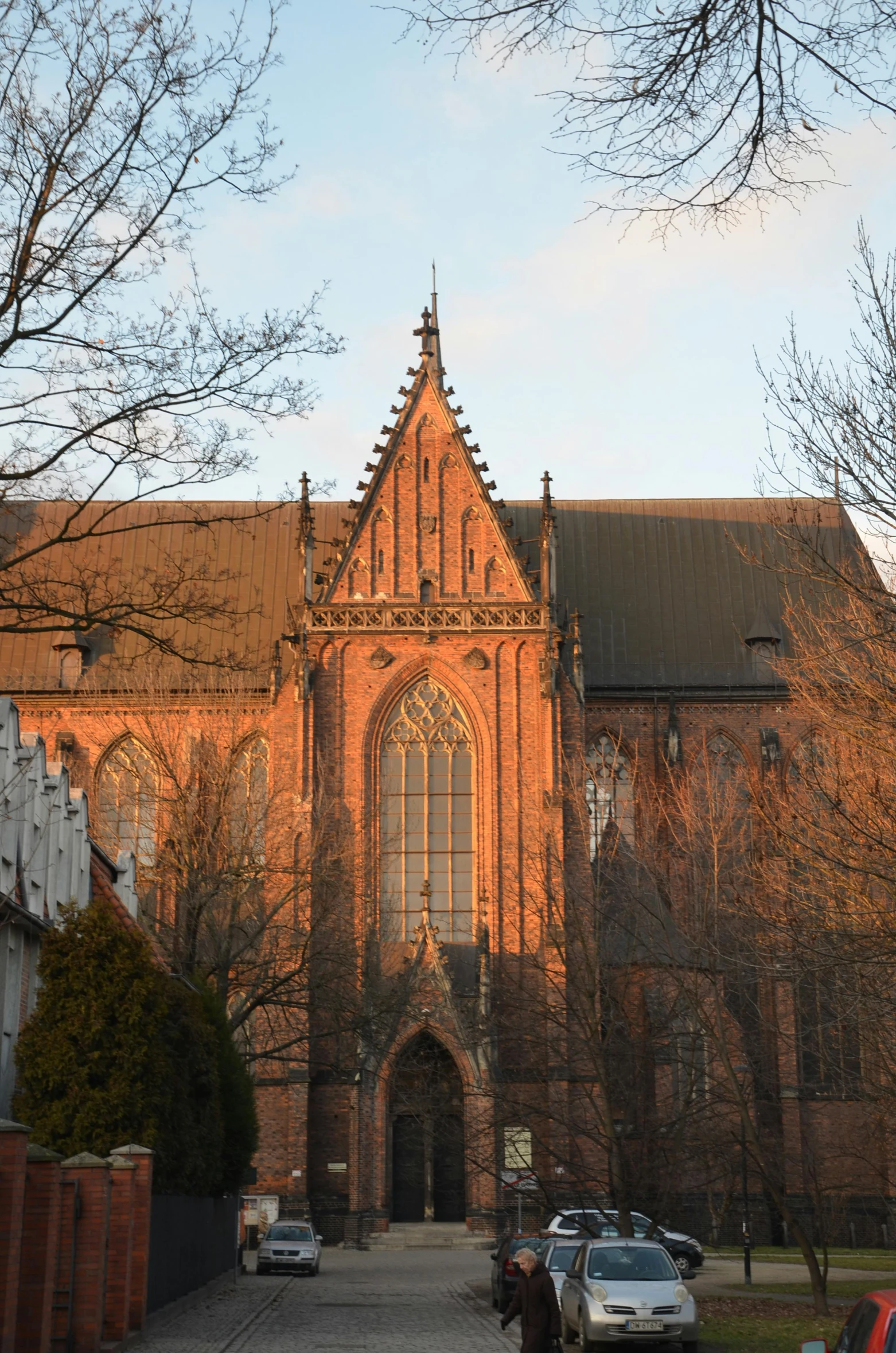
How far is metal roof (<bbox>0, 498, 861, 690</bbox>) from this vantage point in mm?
46031

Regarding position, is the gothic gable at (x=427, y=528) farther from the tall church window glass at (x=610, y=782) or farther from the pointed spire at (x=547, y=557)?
the tall church window glass at (x=610, y=782)

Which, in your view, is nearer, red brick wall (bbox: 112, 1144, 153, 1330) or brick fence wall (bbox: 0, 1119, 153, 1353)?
brick fence wall (bbox: 0, 1119, 153, 1353)

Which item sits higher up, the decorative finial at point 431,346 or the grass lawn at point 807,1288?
the decorative finial at point 431,346

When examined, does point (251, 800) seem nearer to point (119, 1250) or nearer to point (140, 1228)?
point (140, 1228)

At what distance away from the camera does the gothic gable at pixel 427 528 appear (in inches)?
1609

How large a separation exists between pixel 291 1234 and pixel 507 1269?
9476 mm

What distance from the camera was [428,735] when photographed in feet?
133

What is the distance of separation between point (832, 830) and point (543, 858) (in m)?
15.8

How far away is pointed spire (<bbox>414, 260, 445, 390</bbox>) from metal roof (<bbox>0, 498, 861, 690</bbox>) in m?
6.80

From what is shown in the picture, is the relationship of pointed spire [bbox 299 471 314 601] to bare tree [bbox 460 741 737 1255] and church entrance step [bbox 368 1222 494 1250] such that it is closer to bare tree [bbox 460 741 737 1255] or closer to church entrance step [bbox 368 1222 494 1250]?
bare tree [bbox 460 741 737 1255]

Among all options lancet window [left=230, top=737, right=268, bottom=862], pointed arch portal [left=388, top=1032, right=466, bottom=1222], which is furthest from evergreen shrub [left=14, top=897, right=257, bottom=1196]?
pointed arch portal [left=388, top=1032, right=466, bottom=1222]

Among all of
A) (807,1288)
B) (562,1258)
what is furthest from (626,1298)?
(807,1288)

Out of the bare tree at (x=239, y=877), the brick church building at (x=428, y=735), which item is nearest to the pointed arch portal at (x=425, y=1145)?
the brick church building at (x=428, y=735)

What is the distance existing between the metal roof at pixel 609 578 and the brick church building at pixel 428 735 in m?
0.14
